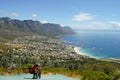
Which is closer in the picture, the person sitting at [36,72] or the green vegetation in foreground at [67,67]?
the person sitting at [36,72]

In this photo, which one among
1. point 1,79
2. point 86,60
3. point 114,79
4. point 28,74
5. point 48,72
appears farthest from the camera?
point 86,60

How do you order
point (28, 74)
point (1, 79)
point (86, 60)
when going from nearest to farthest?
point (1, 79) → point (28, 74) → point (86, 60)

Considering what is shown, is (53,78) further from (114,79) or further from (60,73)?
(114,79)

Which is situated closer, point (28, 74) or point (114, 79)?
point (114, 79)

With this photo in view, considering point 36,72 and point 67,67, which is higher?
point 36,72

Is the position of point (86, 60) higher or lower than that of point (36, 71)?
lower

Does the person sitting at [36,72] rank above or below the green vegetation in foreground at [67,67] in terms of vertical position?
above

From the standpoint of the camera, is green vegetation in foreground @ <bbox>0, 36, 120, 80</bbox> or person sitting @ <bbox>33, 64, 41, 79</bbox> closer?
person sitting @ <bbox>33, 64, 41, 79</bbox>

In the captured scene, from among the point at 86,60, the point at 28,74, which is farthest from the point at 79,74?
the point at 86,60

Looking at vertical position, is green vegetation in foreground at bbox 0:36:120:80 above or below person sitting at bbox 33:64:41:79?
below

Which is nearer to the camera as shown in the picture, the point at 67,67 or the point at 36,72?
the point at 36,72
